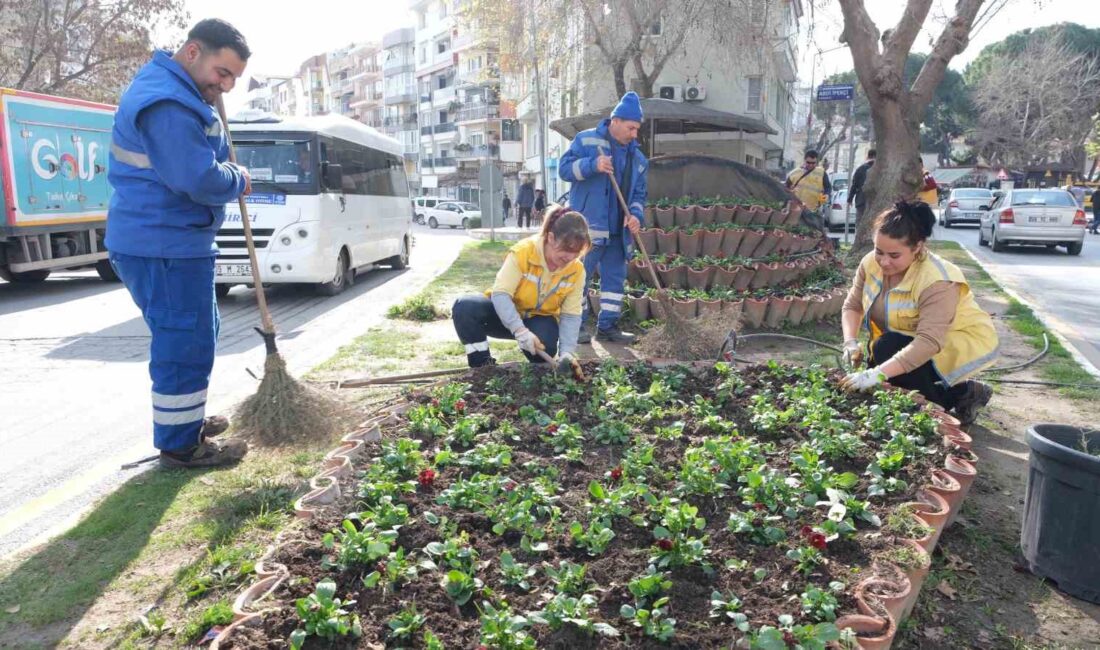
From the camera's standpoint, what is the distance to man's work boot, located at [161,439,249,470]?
157 inches

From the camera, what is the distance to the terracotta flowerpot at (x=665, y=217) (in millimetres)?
9391

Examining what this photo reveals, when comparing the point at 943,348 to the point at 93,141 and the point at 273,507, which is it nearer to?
the point at 273,507

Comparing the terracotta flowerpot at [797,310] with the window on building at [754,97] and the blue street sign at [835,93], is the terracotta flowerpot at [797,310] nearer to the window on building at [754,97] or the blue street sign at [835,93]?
the blue street sign at [835,93]

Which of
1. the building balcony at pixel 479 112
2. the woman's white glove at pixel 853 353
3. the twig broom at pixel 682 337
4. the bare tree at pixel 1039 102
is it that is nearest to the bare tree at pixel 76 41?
the twig broom at pixel 682 337

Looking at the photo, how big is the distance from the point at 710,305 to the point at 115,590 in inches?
220

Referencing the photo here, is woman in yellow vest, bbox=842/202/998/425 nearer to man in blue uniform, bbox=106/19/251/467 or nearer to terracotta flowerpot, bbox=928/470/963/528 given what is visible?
terracotta flowerpot, bbox=928/470/963/528

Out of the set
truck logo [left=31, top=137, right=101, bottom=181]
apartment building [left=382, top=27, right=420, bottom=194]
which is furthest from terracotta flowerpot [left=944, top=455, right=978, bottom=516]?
apartment building [left=382, top=27, right=420, bottom=194]

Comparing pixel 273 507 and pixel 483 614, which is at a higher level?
pixel 483 614

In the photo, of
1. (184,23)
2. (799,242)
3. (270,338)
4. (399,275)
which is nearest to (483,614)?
(270,338)

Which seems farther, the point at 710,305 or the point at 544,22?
the point at 544,22

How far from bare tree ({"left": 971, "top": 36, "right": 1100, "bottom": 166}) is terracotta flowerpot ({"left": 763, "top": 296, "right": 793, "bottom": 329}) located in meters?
49.9

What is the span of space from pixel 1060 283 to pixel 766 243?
21.2 feet

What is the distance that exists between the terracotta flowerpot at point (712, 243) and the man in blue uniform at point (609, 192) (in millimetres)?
2169

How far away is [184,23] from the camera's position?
2198 centimetres
